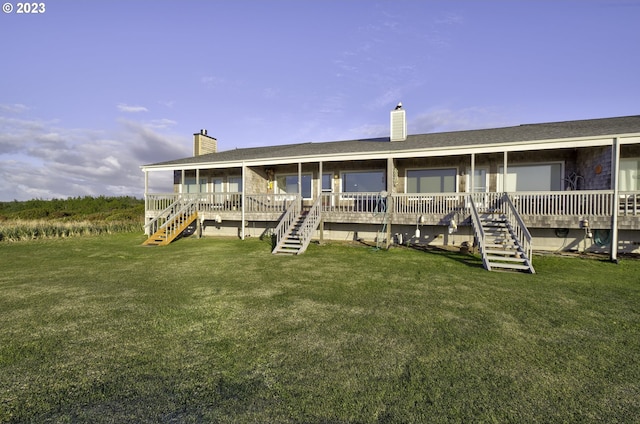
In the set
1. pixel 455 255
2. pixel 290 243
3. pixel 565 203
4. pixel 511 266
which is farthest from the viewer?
pixel 290 243

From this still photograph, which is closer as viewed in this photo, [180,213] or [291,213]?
[291,213]

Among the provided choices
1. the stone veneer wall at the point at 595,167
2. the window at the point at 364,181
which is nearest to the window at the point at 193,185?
the window at the point at 364,181

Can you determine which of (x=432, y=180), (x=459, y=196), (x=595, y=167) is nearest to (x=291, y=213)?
(x=432, y=180)

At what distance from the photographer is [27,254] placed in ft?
35.4

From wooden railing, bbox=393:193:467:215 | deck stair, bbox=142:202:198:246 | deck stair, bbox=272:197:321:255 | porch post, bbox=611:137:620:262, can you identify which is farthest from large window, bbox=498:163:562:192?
deck stair, bbox=142:202:198:246

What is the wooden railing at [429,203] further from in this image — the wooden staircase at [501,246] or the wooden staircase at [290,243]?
the wooden staircase at [290,243]

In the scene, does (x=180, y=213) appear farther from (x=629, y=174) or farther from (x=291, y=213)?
(x=629, y=174)

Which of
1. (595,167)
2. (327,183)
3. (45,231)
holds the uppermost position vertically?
(595,167)

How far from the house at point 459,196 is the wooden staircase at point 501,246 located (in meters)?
0.04

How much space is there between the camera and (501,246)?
9.08m

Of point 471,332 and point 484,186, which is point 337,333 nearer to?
point 471,332

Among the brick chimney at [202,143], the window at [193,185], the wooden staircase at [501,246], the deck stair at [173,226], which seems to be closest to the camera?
the wooden staircase at [501,246]

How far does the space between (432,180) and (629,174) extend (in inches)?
265

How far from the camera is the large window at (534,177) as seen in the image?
12.5 m
